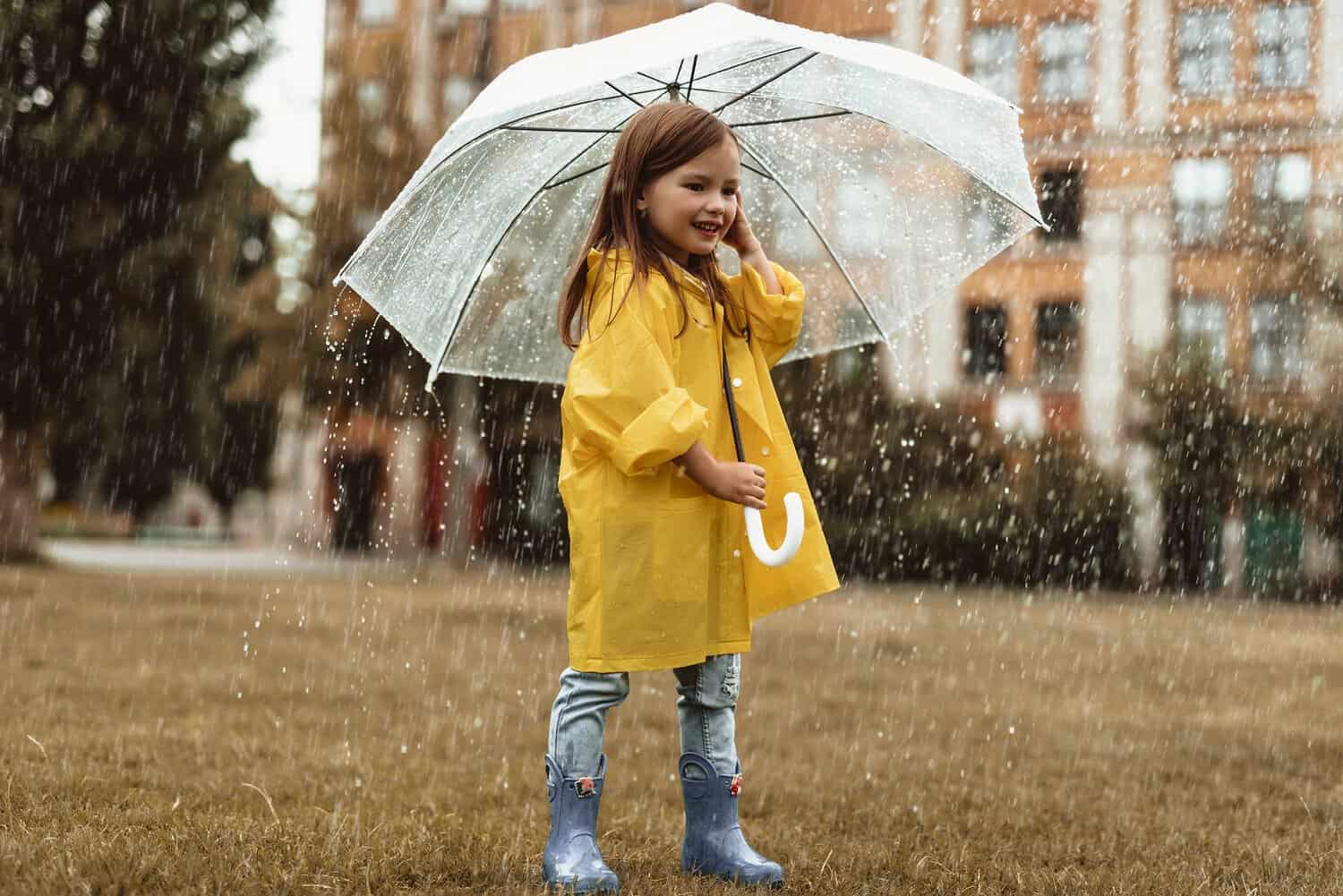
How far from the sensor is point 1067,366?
25.9 metres

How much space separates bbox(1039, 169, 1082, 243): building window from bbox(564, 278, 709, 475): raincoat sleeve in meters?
24.2

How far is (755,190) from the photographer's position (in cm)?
405

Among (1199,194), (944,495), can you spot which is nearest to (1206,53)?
(1199,194)

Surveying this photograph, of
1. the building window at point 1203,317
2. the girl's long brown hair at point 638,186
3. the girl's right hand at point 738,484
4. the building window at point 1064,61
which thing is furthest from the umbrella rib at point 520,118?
the building window at point 1064,61

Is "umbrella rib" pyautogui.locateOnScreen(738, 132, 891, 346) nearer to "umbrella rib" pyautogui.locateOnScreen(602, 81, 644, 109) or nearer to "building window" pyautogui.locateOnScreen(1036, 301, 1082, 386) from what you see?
"umbrella rib" pyautogui.locateOnScreen(602, 81, 644, 109)

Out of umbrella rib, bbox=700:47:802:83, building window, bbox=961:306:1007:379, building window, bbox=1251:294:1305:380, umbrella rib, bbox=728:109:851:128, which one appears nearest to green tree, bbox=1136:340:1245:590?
building window, bbox=1251:294:1305:380

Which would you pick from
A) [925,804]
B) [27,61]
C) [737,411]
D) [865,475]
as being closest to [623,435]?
[737,411]

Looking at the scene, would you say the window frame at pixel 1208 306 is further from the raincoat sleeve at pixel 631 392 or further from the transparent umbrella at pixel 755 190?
the raincoat sleeve at pixel 631 392

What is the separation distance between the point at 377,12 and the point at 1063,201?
732 inches

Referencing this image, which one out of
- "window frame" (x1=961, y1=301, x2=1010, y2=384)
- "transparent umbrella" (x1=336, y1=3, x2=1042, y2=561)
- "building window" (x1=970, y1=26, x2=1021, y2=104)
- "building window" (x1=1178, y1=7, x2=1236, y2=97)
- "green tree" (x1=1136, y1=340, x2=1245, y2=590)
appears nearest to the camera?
"transparent umbrella" (x1=336, y1=3, x2=1042, y2=561)

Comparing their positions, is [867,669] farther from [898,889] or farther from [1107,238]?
[1107,238]

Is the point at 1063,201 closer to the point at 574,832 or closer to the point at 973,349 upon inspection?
the point at 973,349

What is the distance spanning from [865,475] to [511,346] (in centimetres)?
1741

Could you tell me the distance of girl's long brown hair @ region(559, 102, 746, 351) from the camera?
3.20m
